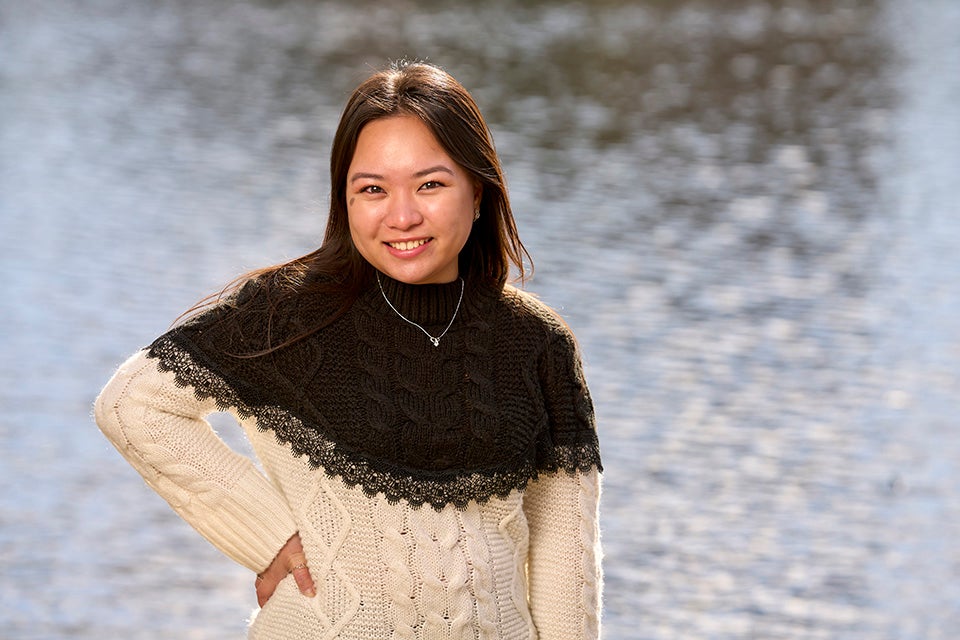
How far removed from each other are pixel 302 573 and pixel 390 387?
363 mm

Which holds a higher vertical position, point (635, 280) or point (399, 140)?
point (635, 280)

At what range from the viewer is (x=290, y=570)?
8.64 feet

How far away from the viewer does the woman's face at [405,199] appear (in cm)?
256

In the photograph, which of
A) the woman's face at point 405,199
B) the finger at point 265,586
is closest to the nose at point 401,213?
the woman's face at point 405,199

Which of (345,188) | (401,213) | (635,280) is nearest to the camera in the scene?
(401,213)

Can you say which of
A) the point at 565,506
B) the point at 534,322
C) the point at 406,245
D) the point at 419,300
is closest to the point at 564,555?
the point at 565,506

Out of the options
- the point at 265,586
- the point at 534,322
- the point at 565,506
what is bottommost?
the point at 265,586

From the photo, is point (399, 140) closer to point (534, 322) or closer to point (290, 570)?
point (534, 322)

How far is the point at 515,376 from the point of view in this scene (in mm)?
2684

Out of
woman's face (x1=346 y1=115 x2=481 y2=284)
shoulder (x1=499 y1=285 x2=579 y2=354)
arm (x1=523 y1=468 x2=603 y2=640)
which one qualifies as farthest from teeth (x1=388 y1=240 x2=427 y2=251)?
arm (x1=523 y1=468 x2=603 y2=640)

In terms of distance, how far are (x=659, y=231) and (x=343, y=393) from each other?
31.1ft

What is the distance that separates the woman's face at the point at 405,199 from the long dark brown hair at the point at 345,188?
2cm

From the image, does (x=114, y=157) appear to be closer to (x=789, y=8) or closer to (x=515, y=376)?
(x=515, y=376)

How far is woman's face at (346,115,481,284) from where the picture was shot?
256 centimetres
